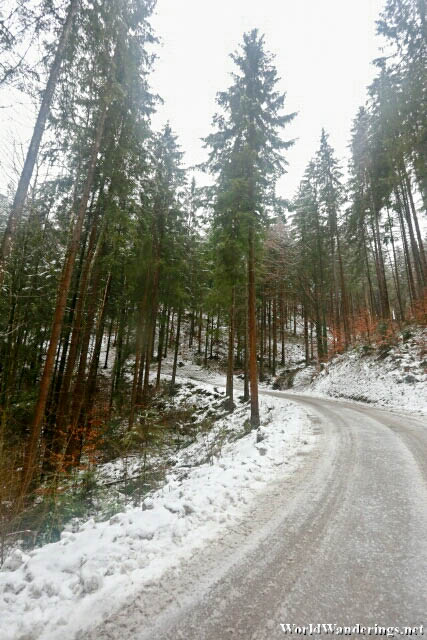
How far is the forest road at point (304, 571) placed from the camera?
2162mm

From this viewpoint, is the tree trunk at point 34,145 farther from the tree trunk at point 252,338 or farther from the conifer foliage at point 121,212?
the tree trunk at point 252,338

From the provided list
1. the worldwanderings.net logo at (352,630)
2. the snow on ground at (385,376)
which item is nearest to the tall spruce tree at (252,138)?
the snow on ground at (385,376)

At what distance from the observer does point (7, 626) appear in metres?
2.15

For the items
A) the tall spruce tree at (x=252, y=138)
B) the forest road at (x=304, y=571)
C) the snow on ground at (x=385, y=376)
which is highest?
the tall spruce tree at (x=252, y=138)

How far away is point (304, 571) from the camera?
274cm

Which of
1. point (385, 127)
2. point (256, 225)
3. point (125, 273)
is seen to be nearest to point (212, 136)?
point (256, 225)

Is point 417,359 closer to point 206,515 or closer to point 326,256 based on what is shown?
point 326,256

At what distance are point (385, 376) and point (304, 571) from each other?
16.7 metres

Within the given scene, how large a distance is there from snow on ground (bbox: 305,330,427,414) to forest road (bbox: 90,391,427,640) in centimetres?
1040

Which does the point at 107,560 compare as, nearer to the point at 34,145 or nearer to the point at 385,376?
the point at 34,145

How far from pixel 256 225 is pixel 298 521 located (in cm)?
1153

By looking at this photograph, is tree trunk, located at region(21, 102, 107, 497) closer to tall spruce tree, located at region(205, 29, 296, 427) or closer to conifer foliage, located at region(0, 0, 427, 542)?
conifer foliage, located at region(0, 0, 427, 542)

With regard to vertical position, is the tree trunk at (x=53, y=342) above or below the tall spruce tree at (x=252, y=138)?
below

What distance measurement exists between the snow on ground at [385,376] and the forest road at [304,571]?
10402 millimetres
